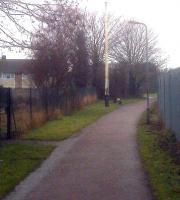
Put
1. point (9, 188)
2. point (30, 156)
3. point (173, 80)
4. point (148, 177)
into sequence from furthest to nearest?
point (173, 80)
point (30, 156)
point (148, 177)
point (9, 188)

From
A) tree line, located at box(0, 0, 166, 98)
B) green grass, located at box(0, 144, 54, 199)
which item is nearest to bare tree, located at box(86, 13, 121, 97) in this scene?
tree line, located at box(0, 0, 166, 98)

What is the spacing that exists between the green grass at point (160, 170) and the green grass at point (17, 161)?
2413mm

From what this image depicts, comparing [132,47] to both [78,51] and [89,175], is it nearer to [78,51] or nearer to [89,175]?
[78,51]

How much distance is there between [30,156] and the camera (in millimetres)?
14898

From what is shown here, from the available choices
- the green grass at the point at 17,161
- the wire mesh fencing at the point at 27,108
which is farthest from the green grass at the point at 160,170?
the wire mesh fencing at the point at 27,108

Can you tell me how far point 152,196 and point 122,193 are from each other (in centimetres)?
57

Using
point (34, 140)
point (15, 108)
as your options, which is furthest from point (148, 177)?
point (15, 108)

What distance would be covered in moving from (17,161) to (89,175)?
2703mm

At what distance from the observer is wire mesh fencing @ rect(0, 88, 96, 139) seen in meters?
20.4

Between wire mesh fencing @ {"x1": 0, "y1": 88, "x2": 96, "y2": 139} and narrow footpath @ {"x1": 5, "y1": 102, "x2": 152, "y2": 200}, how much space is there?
2998 mm

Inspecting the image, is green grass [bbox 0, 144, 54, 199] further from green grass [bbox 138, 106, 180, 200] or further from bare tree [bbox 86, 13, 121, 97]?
bare tree [bbox 86, 13, 121, 97]

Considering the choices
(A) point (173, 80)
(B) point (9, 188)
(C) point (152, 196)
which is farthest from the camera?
(A) point (173, 80)

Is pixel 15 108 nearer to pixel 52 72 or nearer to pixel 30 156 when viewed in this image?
pixel 30 156

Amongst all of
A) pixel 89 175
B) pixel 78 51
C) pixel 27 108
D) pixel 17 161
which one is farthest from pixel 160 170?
pixel 78 51
